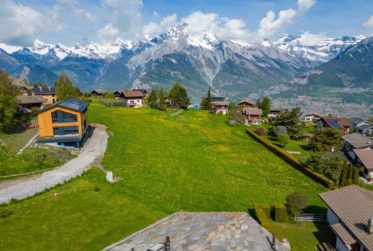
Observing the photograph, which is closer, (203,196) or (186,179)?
(203,196)

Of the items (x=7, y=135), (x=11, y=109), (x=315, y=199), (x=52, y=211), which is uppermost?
(x=11, y=109)

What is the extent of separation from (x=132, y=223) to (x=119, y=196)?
7.43 m

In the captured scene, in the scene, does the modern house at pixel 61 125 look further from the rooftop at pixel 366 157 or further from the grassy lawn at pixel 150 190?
the rooftop at pixel 366 157

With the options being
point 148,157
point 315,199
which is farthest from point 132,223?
point 315,199

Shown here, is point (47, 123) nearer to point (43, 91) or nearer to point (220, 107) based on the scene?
point (43, 91)

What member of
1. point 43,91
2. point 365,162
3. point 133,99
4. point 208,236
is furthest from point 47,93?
point 208,236

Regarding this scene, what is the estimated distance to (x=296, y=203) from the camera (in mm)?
35406

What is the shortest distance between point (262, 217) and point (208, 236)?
15776mm

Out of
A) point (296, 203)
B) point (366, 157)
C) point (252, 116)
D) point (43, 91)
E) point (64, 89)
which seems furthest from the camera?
point (252, 116)

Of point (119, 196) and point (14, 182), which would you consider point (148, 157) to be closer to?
point (119, 196)

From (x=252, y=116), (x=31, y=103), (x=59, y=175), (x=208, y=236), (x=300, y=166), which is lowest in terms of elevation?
(x=300, y=166)

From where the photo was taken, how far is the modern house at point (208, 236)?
19547 millimetres

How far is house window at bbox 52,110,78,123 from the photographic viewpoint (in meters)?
56.8

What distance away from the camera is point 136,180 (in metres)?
43.6
